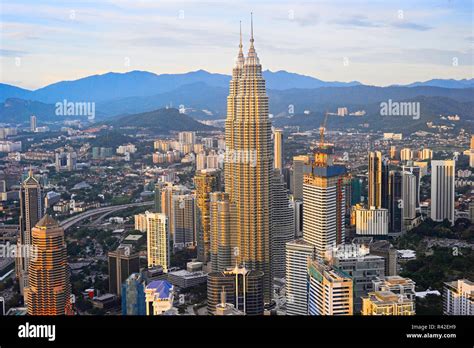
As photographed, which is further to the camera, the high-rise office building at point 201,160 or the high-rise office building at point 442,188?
the high-rise office building at point 201,160

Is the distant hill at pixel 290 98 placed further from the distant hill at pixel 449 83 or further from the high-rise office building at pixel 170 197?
the high-rise office building at pixel 170 197

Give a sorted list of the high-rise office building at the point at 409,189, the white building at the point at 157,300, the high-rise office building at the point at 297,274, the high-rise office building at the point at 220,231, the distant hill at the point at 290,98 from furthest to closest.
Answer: the high-rise office building at the point at 409,189 → the high-rise office building at the point at 220,231 → the distant hill at the point at 290,98 → the high-rise office building at the point at 297,274 → the white building at the point at 157,300

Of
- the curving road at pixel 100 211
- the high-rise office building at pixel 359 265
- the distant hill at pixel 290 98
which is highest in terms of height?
the distant hill at pixel 290 98

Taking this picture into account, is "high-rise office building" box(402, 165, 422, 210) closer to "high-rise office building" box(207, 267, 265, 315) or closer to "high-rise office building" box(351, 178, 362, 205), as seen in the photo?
"high-rise office building" box(351, 178, 362, 205)

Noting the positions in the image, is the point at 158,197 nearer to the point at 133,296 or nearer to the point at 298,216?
the point at 298,216

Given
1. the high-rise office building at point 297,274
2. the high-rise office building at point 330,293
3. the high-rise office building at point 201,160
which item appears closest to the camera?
the high-rise office building at point 330,293

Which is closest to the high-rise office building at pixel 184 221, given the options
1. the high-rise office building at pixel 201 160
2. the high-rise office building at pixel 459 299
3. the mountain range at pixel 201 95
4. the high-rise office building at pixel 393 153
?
the high-rise office building at pixel 201 160
